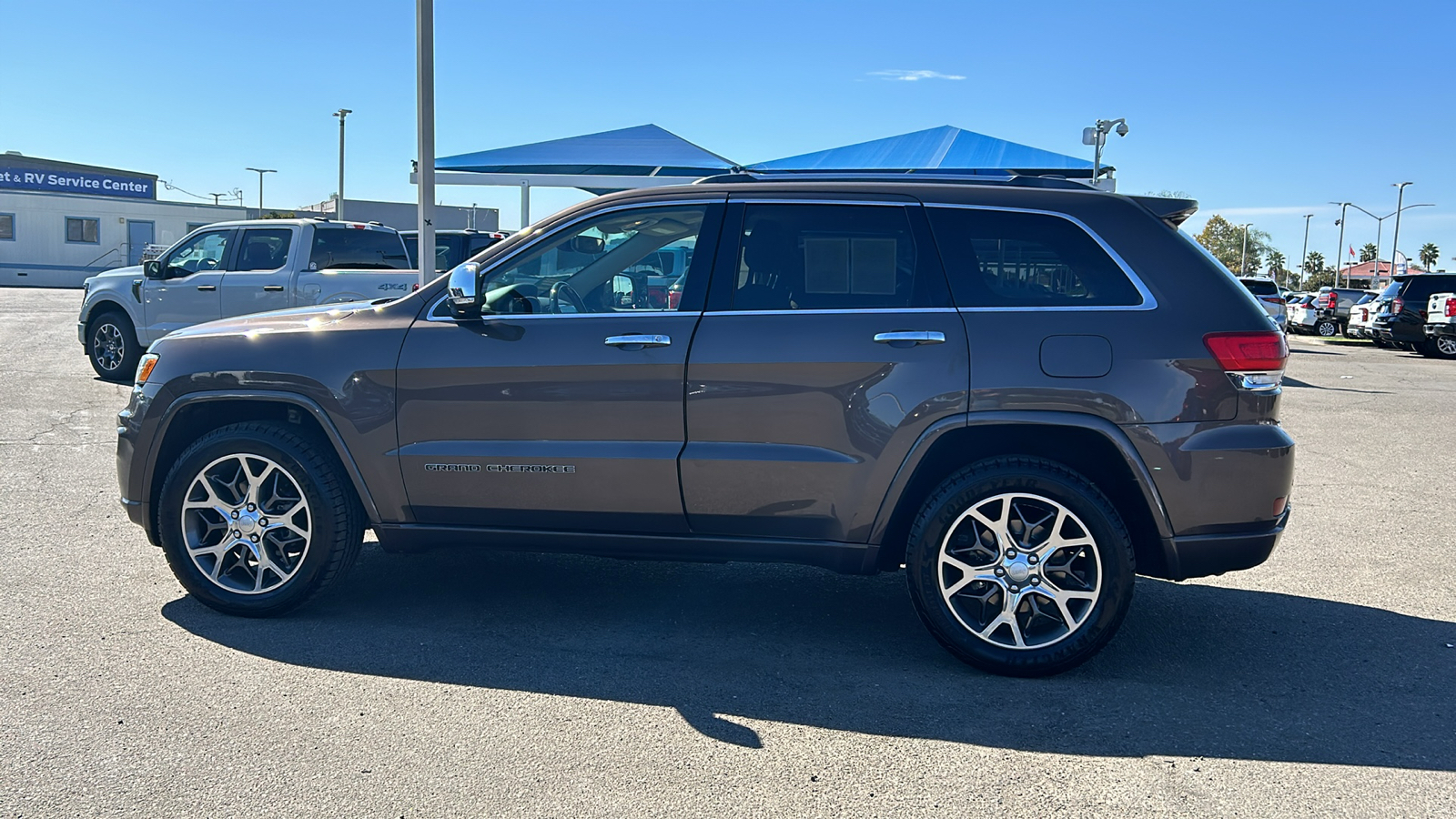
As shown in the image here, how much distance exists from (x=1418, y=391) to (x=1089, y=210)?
13892 millimetres

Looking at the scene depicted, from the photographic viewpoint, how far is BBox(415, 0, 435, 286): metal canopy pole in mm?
10367

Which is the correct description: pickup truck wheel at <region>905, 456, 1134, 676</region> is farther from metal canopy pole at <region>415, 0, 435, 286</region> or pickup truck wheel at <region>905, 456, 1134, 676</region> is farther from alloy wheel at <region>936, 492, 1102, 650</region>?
metal canopy pole at <region>415, 0, 435, 286</region>

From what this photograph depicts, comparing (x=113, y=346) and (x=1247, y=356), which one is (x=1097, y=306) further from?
(x=113, y=346)

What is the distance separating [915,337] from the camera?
420 cm

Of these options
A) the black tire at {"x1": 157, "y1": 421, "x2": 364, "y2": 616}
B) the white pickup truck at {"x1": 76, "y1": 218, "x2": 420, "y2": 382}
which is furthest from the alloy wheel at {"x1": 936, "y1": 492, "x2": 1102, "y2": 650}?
the white pickup truck at {"x1": 76, "y1": 218, "x2": 420, "y2": 382}

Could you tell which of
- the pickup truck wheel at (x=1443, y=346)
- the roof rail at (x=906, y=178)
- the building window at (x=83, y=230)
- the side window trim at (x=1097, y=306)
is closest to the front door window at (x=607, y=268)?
the roof rail at (x=906, y=178)

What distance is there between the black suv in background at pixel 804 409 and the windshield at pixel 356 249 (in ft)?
27.2

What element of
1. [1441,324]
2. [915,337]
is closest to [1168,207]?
[915,337]

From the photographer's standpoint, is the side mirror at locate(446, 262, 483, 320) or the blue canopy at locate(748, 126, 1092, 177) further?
the blue canopy at locate(748, 126, 1092, 177)

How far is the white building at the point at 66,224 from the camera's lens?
162ft

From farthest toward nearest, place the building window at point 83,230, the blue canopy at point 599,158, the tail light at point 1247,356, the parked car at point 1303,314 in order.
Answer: the building window at point 83,230, the parked car at point 1303,314, the blue canopy at point 599,158, the tail light at point 1247,356

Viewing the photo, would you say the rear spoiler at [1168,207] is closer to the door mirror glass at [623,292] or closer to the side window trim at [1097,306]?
the side window trim at [1097,306]

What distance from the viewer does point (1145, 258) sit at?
4238 mm

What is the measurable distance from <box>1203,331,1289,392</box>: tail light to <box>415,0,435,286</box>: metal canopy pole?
7.85m
